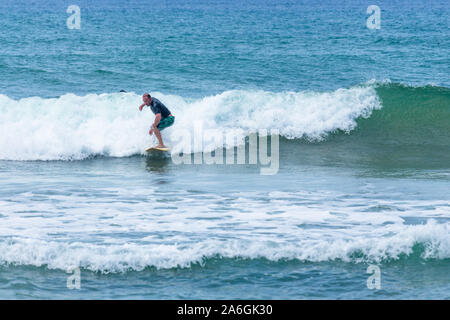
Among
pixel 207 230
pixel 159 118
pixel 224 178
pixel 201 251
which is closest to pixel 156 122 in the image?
pixel 159 118

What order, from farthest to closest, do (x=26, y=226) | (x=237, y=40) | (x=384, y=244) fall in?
(x=237, y=40), (x=26, y=226), (x=384, y=244)

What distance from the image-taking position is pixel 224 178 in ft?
41.4

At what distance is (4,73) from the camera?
24453 millimetres

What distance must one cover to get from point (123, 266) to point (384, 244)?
9.76 ft

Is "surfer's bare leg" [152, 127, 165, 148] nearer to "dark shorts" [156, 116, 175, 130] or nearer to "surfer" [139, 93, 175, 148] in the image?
"surfer" [139, 93, 175, 148]

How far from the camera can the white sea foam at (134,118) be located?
15.5 m

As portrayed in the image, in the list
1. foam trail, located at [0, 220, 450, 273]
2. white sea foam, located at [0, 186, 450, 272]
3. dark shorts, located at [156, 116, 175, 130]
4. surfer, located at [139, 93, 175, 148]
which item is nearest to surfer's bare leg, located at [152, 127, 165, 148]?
surfer, located at [139, 93, 175, 148]

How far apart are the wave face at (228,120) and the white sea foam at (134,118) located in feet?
0.07

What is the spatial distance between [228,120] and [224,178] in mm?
4696

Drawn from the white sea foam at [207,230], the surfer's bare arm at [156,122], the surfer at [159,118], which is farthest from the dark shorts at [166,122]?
the white sea foam at [207,230]

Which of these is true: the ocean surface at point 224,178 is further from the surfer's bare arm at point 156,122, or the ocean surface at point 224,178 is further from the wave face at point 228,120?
the surfer's bare arm at point 156,122

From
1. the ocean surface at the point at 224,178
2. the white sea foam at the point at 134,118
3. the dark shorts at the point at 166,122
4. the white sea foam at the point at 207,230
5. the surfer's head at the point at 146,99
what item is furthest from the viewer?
the white sea foam at the point at 134,118
